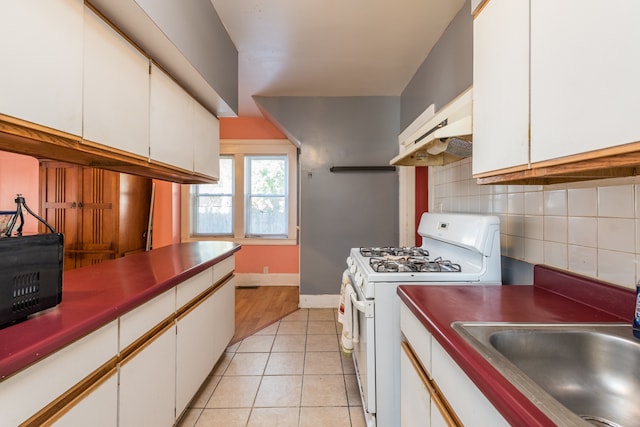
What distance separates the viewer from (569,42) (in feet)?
2.56

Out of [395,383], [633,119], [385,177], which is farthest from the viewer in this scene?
[385,177]

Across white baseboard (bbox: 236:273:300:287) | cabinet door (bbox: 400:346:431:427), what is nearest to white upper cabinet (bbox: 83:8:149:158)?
cabinet door (bbox: 400:346:431:427)

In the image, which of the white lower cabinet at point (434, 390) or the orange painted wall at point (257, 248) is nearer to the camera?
the white lower cabinet at point (434, 390)

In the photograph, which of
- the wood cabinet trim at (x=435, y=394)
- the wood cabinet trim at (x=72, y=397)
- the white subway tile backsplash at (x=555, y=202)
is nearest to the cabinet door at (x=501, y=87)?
the white subway tile backsplash at (x=555, y=202)

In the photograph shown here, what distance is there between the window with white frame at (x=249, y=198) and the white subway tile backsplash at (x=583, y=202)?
3632mm

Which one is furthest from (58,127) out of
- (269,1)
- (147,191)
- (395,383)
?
(147,191)

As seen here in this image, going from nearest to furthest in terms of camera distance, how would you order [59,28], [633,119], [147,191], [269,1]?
[633,119]
[59,28]
[269,1]
[147,191]

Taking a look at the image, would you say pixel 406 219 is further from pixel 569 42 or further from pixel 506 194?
pixel 569 42

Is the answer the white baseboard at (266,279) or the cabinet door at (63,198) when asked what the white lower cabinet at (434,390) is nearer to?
the white baseboard at (266,279)

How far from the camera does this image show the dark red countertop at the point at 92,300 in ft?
2.44

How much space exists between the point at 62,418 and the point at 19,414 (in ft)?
0.47

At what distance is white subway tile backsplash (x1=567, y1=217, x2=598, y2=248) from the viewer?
1081 millimetres

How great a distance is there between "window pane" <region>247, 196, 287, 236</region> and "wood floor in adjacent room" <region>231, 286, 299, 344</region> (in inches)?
33.2

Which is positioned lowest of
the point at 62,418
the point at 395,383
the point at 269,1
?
the point at 395,383
